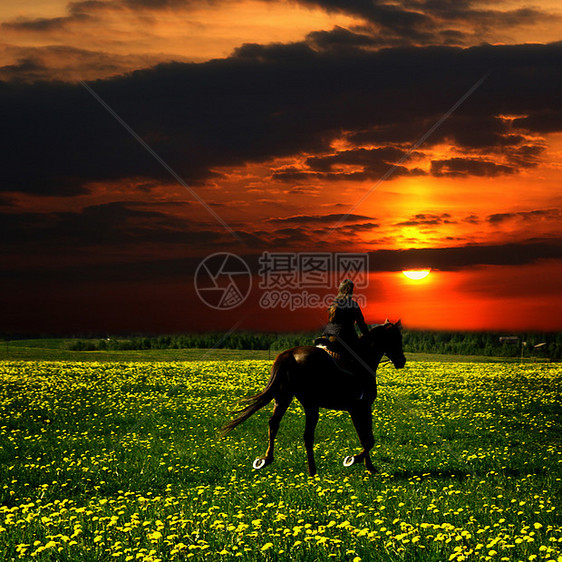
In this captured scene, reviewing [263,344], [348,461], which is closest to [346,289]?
[348,461]

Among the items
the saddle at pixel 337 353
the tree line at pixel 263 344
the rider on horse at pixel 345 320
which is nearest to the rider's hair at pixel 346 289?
the rider on horse at pixel 345 320

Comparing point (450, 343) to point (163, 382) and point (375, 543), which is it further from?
point (375, 543)

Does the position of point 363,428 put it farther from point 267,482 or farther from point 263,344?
point 263,344

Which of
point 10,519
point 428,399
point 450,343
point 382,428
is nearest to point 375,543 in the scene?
point 10,519

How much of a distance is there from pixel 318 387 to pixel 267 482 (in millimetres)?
2016

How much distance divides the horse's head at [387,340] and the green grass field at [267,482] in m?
2.43

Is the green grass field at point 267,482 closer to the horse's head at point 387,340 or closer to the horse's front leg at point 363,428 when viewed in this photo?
the horse's front leg at point 363,428

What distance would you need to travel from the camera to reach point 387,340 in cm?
1273

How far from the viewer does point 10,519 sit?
9.54 meters

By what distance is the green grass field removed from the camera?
26.5 ft

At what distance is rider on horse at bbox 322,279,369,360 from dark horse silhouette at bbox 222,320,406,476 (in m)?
0.31

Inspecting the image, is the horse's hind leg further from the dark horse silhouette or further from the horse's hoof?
the horse's hoof

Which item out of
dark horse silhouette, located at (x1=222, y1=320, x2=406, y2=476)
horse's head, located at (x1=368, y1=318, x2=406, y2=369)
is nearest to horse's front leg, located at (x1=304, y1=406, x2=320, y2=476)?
dark horse silhouette, located at (x1=222, y1=320, x2=406, y2=476)

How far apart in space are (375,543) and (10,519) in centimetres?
559
